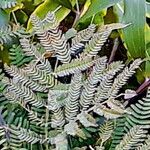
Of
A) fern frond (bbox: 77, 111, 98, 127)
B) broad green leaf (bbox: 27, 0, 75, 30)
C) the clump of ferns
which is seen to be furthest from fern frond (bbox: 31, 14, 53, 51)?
broad green leaf (bbox: 27, 0, 75, 30)

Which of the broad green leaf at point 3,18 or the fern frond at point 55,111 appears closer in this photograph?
the fern frond at point 55,111

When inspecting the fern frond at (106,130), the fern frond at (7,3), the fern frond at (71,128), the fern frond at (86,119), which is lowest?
the fern frond at (106,130)

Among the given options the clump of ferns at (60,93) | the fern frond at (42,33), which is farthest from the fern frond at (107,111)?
the fern frond at (42,33)

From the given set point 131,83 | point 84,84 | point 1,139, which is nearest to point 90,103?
point 84,84

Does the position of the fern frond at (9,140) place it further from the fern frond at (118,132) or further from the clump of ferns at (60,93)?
the fern frond at (118,132)

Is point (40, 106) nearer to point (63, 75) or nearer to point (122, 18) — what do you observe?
point (63, 75)

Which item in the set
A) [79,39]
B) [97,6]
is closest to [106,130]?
[79,39]

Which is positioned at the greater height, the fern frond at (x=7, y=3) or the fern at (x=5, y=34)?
the fern frond at (x=7, y=3)
